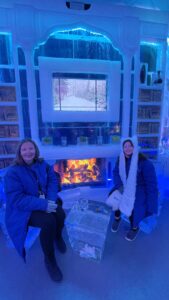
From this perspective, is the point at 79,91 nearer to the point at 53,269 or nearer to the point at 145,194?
the point at 145,194

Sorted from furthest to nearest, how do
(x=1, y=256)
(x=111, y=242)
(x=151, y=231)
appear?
(x=151, y=231)
(x=111, y=242)
(x=1, y=256)

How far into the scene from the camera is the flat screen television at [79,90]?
2.17 metres

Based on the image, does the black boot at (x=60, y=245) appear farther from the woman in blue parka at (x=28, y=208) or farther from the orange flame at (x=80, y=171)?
the orange flame at (x=80, y=171)

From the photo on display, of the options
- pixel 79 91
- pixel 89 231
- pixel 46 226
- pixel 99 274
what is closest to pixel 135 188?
pixel 89 231

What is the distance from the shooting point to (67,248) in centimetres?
165

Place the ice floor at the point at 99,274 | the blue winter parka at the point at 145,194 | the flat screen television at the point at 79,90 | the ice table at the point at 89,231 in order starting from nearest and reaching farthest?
1. the ice floor at the point at 99,274
2. the ice table at the point at 89,231
3. the blue winter parka at the point at 145,194
4. the flat screen television at the point at 79,90

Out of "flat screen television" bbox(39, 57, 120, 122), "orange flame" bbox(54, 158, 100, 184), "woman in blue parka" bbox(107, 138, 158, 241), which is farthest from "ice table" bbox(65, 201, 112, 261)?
"flat screen television" bbox(39, 57, 120, 122)

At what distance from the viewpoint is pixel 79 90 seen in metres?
2.32

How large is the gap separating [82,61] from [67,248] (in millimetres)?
1960

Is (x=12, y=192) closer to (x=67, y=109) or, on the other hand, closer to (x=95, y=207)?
(x=95, y=207)

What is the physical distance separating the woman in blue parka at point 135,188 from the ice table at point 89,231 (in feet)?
0.70

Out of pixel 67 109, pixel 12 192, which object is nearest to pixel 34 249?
pixel 12 192

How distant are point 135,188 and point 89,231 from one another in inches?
22.4

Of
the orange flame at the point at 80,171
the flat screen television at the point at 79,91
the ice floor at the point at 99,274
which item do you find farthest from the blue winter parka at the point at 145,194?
the flat screen television at the point at 79,91
